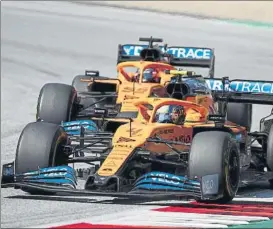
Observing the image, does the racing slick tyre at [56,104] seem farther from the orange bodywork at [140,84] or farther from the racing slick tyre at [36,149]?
the racing slick tyre at [36,149]

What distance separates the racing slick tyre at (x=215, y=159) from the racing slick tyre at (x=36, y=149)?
178 centimetres

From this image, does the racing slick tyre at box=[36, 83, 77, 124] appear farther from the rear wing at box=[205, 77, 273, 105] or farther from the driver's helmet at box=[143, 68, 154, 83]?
the rear wing at box=[205, 77, 273, 105]

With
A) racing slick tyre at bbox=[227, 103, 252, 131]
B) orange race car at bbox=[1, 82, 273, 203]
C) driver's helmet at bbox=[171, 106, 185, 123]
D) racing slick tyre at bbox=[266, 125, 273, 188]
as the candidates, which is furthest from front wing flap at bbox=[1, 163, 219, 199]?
racing slick tyre at bbox=[227, 103, 252, 131]

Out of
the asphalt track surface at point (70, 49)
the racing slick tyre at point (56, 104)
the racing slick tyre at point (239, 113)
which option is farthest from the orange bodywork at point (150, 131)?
the racing slick tyre at point (239, 113)

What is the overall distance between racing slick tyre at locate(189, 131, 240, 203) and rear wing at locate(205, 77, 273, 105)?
3056mm

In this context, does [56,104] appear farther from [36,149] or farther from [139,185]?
[139,185]

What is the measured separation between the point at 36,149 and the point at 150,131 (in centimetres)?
147

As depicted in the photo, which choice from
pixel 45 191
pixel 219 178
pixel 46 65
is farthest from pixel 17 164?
pixel 46 65

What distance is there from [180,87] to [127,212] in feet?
12.1

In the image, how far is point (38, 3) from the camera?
2121 inches

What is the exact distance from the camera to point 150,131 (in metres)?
15.4

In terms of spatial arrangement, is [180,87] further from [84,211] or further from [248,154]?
[84,211]

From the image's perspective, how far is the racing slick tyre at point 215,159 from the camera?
1448cm

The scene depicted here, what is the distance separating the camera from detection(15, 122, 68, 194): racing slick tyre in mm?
15008
